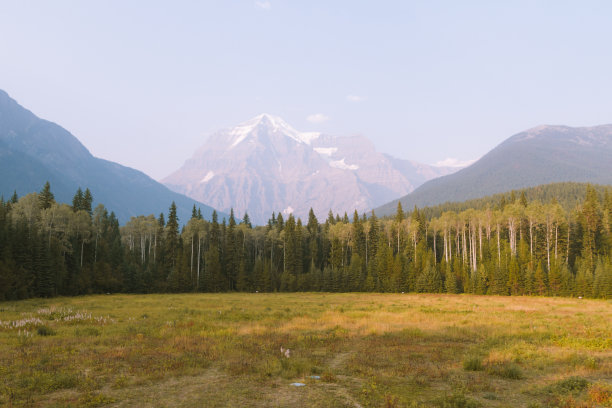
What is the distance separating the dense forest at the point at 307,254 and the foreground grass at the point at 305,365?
43753 mm

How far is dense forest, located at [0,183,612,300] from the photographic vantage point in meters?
65.3

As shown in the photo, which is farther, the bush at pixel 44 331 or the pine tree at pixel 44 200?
the pine tree at pixel 44 200

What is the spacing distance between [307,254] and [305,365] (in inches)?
4049

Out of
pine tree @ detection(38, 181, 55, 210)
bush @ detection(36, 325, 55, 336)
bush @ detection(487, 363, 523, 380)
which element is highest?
pine tree @ detection(38, 181, 55, 210)

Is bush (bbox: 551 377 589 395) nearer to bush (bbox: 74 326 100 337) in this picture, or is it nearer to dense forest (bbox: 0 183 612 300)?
bush (bbox: 74 326 100 337)

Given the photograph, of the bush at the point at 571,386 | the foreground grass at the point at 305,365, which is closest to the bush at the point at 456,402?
the foreground grass at the point at 305,365

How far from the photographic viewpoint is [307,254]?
117812mm

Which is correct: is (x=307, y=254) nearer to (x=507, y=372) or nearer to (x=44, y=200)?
(x=44, y=200)

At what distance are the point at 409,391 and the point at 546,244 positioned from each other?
94.8 meters

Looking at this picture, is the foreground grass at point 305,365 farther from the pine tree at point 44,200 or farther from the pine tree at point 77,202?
the pine tree at point 77,202

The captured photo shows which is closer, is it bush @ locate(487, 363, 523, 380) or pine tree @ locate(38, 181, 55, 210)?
bush @ locate(487, 363, 523, 380)

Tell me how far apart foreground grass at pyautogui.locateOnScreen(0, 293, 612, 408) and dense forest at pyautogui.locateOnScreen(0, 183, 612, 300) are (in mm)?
43753

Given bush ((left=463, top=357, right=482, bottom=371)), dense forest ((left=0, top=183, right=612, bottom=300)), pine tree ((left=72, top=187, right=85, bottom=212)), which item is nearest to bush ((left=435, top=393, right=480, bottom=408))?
bush ((left=463, top=357, right=482, bottom=371))

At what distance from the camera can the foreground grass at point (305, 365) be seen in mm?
11672
